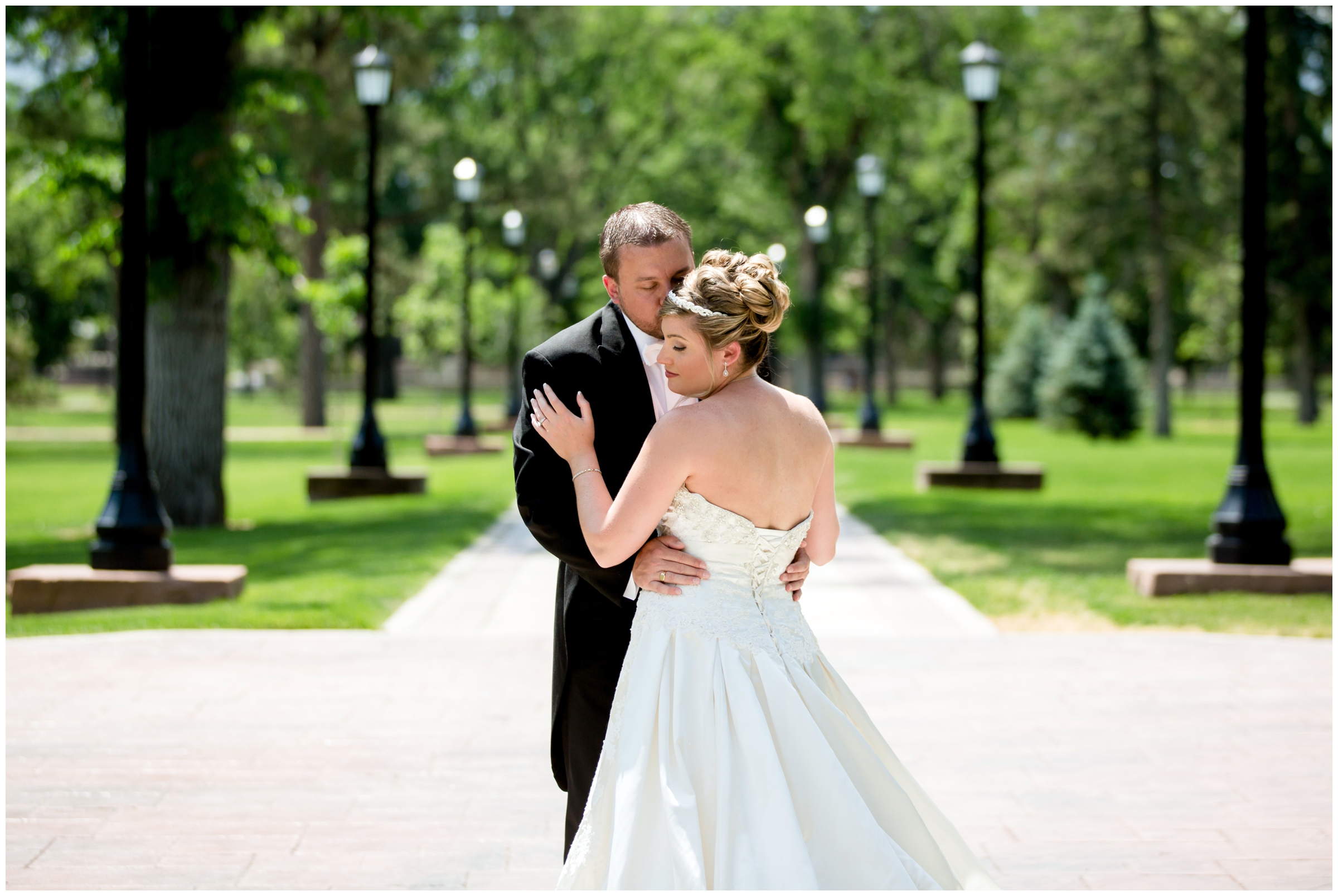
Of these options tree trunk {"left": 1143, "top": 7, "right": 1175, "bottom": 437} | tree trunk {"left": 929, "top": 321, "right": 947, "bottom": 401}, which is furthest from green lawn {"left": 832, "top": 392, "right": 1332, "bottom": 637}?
tree trunk {"left": 929, "top": 321, "right": 947, "bottom": 401}

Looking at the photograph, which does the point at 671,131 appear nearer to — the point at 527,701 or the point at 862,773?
the point at 527,701

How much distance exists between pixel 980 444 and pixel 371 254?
29.5 ft

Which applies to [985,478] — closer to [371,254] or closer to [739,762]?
[371,254]

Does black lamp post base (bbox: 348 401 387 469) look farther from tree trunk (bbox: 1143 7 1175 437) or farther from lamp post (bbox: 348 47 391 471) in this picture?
tree trunk (bbox: 1143 7 1175 437)

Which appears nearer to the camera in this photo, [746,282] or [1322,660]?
[746,282]

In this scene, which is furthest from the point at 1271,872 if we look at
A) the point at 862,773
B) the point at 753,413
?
the point at 753,413

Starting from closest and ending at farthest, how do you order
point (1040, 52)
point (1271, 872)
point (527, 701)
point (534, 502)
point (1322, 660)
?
point (534, 502), point (1271, 872), point (527, 701), point (1322, 660), point (1040, 52)

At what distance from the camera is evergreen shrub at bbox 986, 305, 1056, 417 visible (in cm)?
4769

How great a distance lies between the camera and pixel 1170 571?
999 cm

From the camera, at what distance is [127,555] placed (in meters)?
9.70

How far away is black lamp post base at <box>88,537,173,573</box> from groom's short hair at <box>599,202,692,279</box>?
7.29 metres

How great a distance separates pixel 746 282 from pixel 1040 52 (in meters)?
46.1

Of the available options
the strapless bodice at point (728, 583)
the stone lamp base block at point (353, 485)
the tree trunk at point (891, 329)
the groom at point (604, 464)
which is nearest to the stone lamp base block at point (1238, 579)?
the groom at point (604, 464)

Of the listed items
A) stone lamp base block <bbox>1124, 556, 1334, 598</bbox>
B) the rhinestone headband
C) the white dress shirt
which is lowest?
stone lamp base block <bbox>1124, 556, 1334, 598</bbox>
